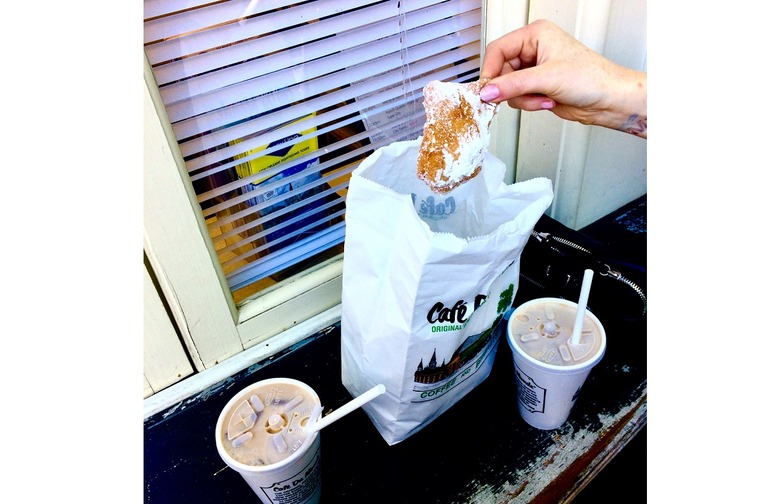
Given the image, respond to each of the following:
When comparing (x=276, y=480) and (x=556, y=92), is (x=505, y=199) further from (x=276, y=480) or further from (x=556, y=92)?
(x=276, y=480)

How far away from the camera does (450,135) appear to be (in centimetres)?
82

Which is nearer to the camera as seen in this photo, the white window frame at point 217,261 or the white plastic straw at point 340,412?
the white plastic straw at point 340,412

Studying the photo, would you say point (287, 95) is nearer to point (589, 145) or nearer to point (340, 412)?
point (340, 412)

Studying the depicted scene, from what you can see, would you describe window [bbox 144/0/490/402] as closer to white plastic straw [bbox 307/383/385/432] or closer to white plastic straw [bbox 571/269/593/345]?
white plastic straw [bbox 307/383/385/432]

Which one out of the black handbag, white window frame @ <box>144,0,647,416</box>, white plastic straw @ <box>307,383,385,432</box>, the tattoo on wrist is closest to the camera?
white plastic straw @ <box>307,383,385,432</box>

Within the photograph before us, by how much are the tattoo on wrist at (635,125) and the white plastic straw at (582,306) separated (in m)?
0.31

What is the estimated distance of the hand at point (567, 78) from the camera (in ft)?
2.96

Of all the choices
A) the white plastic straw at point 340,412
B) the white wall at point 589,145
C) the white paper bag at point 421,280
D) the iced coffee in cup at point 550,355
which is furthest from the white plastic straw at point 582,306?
the white wall at point 589,145

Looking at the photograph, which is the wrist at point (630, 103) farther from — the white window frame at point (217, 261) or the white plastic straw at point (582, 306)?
the white plastic straw at point (582, 306)

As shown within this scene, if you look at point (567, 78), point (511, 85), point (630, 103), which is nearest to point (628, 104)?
point (630, 103)

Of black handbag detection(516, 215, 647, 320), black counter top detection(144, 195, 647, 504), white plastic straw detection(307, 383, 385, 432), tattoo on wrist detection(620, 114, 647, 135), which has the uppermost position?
tattoo on wrist detection(620, 114, 647, 135)

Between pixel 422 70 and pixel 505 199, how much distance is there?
0.35 meters

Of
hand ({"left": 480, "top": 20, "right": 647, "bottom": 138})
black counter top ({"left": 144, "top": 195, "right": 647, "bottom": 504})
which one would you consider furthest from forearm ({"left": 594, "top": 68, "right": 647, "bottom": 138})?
black counter top ({"left": 144, "top": 195, "right": 647, "bottom": 504})

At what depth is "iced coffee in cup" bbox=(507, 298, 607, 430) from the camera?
901 millimetres
